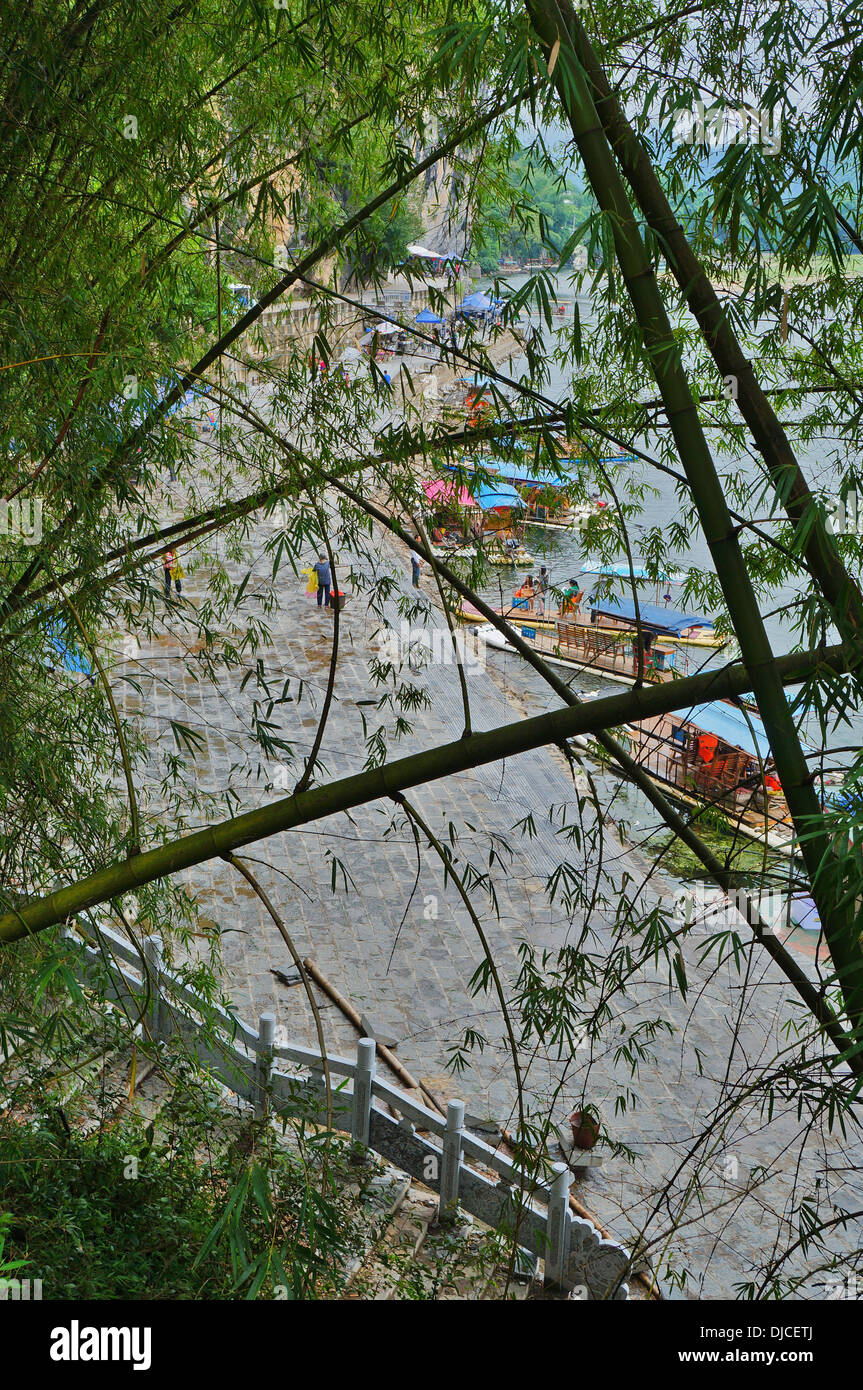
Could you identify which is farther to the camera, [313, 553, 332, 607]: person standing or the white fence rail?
[313, 553, 332, 607]: person standing

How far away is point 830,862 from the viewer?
1.75m

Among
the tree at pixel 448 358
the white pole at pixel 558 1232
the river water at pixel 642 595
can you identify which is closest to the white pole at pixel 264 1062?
the tree at pixel 448 358

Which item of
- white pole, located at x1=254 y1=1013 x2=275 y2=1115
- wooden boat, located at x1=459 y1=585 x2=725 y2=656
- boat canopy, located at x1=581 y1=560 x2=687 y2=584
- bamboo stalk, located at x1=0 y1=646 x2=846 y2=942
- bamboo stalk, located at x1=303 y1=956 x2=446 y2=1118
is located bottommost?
bamboo stalk, located at x1=0 y1=646 x2=846 y2=942

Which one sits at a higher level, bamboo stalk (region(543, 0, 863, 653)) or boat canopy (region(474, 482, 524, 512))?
boat canopy (region(474, 482, 524, 512))

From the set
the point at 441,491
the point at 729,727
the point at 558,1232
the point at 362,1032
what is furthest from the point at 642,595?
the point at 441,491

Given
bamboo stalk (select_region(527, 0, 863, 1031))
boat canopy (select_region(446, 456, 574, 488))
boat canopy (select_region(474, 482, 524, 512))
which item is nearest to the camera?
bamboo stalk (select_region(527, 0, 863, 1031))

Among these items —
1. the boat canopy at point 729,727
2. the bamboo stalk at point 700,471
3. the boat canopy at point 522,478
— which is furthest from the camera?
the boat canopy at point 729,727

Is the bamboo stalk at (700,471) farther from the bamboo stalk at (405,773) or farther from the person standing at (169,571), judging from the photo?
the person standing at (169,571)

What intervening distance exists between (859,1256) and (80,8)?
3.84m

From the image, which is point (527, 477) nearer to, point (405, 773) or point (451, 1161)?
point (405, 773)

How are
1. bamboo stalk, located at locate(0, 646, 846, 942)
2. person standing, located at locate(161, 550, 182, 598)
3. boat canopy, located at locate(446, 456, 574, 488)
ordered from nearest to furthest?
bamboo stalk, located at locate(0, 646, 846, 942) < boat canopy, located at locate(446, 456, 574, 488) < person standing, located at locate(161, 550, 182, 598)

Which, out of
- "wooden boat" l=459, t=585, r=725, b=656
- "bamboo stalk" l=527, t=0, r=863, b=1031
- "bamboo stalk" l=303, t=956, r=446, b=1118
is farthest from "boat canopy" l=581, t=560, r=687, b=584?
"bamboo stalk" l=303, t=956, r=446, b=1118

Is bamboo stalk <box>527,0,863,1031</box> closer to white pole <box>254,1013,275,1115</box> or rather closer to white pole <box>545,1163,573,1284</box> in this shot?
white pole <box>254,1013,275,1115</box>
